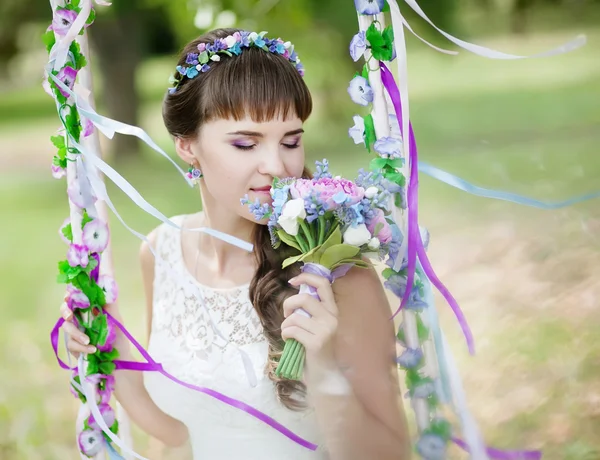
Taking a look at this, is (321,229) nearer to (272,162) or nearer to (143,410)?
(272,162)

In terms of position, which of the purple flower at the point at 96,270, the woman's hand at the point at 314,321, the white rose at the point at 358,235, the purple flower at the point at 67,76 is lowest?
the woman's hand at the point at 314,321

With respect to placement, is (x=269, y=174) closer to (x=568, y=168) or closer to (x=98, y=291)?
(x=98, y=291)

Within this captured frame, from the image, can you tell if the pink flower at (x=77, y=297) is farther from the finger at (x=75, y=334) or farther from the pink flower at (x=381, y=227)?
the pink flower at (x=381, y=227)

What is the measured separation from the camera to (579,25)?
1013 cm

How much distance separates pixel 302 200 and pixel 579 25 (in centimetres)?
963

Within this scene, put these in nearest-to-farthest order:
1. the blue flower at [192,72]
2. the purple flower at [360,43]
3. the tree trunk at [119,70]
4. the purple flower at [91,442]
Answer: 1. the purple flower at [360,43]
2. the blue flower at [192,72]
3. the purple flower at [91,442]
4. the tree trunk at [119,70]

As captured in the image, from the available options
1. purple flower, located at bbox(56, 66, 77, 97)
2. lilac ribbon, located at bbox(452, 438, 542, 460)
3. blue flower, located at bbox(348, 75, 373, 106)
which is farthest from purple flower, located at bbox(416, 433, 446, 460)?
purple flower, located at bbox(56, 66, 77, 97)

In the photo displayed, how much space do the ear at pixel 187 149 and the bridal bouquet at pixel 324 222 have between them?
0.34m

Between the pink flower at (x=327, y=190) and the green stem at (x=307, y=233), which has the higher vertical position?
the pink flower at (x=327, y=190)

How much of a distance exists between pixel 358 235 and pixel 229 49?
0.57 m

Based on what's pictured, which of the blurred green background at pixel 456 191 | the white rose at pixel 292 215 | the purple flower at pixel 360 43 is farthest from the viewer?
the blurred green background at pixel 456 191

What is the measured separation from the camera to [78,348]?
6.16 feet

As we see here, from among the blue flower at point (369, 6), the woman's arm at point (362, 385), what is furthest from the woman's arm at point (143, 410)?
the blue flower at point (369, 6)

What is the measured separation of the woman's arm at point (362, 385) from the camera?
162cm
